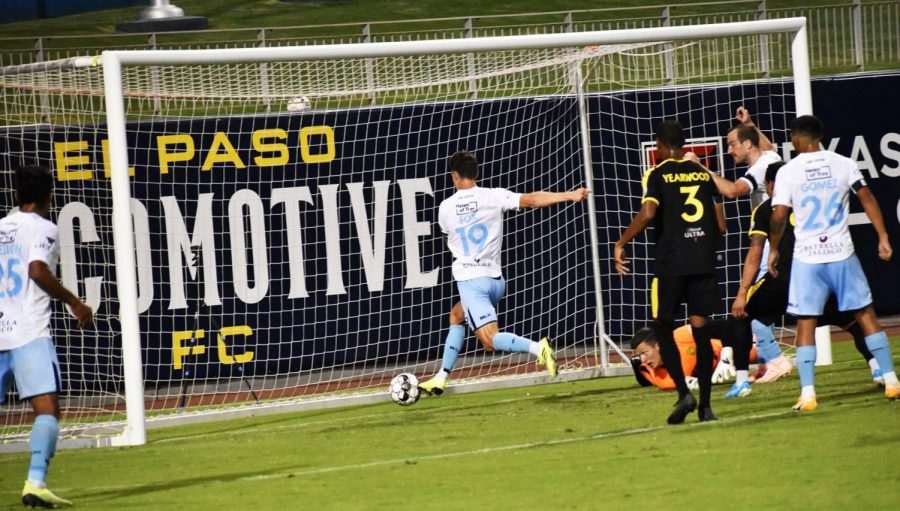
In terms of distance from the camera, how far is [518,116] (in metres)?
15.0

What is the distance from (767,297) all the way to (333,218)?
5517 mm

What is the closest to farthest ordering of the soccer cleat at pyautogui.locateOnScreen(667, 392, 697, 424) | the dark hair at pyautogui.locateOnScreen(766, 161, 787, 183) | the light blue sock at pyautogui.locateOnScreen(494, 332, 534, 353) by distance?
the soccer cleat at pyautogui.locateOnScreen(667, 392, 697, 424)
the dark hair at pyautogui.locateOnScreen(766, 161, 787, 183)
the light blue sock at pyautogui.locateOnScreen(494, 332, 534, 353)

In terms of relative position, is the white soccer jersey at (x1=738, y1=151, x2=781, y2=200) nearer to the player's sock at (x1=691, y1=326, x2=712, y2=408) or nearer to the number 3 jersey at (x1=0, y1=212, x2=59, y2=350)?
the player's sock at (x1=691, y1=326, x2=712, y2=408)

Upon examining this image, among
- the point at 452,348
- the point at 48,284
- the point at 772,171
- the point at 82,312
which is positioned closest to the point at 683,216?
the point at 772,171

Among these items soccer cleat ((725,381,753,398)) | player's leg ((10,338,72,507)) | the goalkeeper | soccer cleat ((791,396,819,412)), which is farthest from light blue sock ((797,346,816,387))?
player's leg ((10,338,72,507))

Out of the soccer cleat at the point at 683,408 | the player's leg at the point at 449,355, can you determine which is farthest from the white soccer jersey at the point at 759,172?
the player's leg at the point at 449,355

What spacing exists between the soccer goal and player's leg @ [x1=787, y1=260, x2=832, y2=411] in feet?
13.6

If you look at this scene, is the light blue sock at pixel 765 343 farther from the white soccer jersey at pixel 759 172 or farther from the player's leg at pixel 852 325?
the white soccer jersey at pixel 759 172

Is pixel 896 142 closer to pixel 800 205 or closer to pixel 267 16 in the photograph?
pixel 800 205

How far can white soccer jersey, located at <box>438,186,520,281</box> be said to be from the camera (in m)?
11.7

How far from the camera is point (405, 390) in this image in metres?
11.9

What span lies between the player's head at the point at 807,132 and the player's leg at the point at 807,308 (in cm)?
84

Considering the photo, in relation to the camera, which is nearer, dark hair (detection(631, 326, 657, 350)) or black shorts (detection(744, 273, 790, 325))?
black shorts (detection(744, 273, 790, 325))

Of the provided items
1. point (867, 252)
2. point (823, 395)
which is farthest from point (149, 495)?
point (867, 252)
